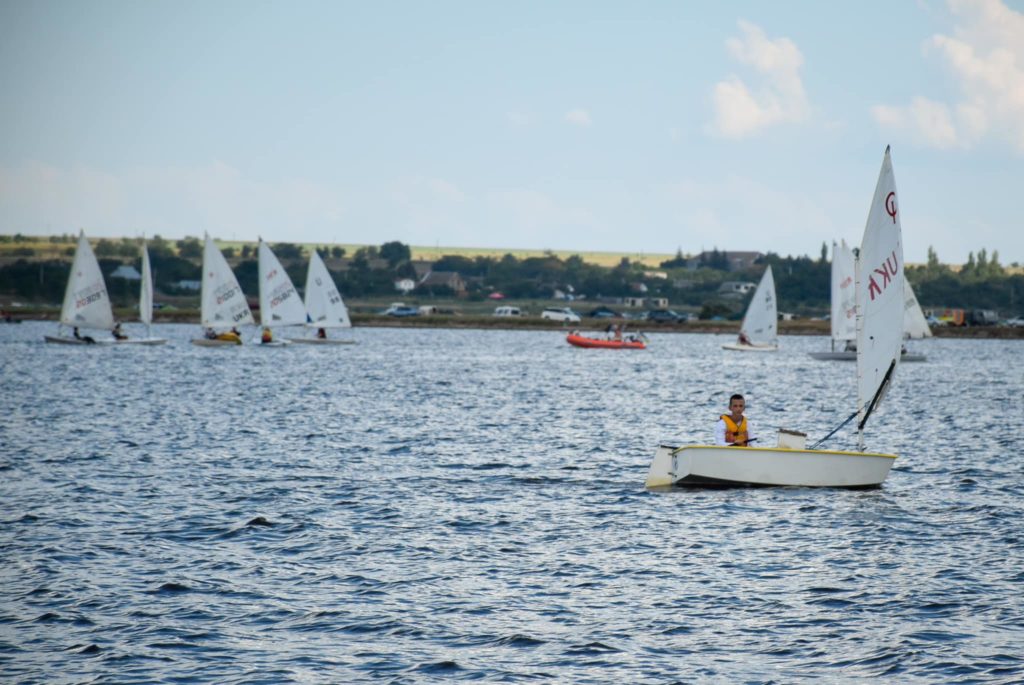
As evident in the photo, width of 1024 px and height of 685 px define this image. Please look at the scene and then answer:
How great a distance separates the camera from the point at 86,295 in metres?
98.2

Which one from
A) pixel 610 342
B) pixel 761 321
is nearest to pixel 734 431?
pixel 761 321

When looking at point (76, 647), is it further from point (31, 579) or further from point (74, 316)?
point (74, 316)

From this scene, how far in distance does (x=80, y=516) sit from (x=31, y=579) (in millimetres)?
5709

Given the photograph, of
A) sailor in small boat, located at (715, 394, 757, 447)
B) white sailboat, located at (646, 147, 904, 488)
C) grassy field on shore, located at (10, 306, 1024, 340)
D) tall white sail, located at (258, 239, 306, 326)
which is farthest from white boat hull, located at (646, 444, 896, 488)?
grassy field on shore, located at (10, 306, 1024, 340)

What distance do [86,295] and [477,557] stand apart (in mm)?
82977

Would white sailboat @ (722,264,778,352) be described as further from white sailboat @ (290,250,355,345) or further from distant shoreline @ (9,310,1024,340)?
distant shoreline @ (9,310,1024,340)

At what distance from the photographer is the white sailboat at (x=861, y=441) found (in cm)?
2859

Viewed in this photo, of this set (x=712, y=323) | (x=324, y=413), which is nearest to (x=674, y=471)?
(x=324, y=413)

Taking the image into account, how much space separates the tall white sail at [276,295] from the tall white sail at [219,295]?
2.12 meters

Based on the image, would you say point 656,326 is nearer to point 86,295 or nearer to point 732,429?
point 86,295

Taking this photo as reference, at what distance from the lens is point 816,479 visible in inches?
1144

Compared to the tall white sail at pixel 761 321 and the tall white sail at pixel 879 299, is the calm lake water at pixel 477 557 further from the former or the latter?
the tall white sail at pixel 761 321

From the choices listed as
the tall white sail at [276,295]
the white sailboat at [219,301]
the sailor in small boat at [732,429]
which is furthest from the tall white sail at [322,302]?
the sailor in small boat at [732,429]

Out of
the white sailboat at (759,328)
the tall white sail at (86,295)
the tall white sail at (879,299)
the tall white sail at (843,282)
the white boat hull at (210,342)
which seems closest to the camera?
the tall white sail at (879,299)
